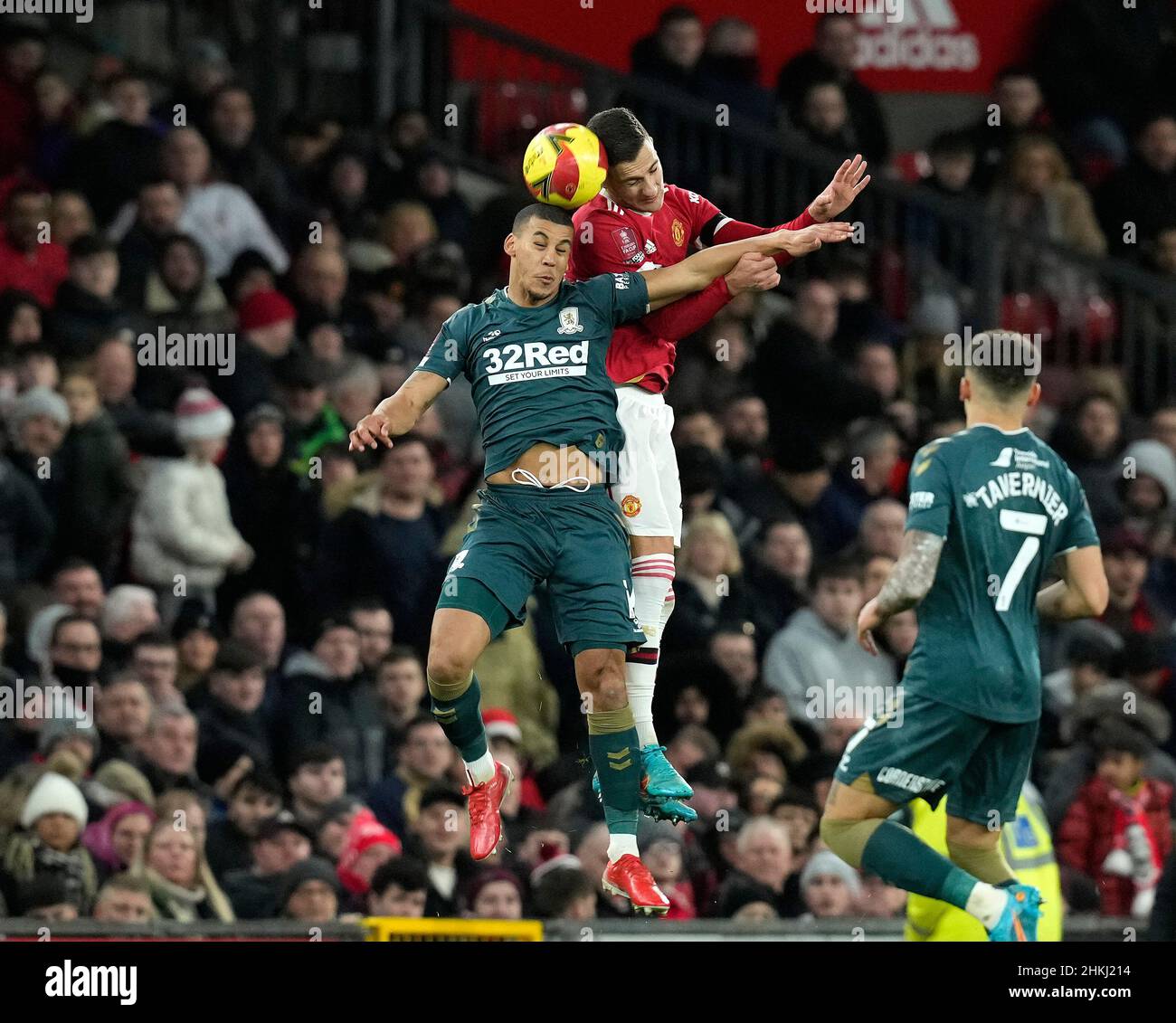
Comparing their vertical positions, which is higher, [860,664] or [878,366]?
[878,366]

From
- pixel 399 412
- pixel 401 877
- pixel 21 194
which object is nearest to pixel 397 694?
pixel 401 877

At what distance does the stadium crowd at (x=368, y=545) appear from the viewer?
1162 cm

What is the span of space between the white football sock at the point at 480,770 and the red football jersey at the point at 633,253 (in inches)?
56.0

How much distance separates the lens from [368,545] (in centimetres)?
1317

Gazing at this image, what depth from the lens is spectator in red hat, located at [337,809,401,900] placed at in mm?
11461

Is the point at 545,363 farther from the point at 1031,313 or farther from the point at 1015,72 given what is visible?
the point at 1015,72

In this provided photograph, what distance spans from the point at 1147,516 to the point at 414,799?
4.92m

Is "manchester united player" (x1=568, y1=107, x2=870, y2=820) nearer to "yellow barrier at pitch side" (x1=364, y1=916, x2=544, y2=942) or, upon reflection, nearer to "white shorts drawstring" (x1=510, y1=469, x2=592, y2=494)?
"white shorts drawstring" (x1=510, y1=469, x2=592, y2=494)

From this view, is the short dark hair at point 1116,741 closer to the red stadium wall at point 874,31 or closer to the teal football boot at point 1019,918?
the teal football boot at point 1019,918

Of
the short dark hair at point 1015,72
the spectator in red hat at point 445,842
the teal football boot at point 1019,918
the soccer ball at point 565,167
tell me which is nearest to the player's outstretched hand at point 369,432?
the soccer ball at point 565,167

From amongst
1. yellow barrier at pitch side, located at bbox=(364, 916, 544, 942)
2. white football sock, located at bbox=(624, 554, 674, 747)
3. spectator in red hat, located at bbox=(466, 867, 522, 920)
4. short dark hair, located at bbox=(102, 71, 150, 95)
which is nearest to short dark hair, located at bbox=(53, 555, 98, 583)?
spectator in red hat, located at bbox=(466, 867, 522, 920)
